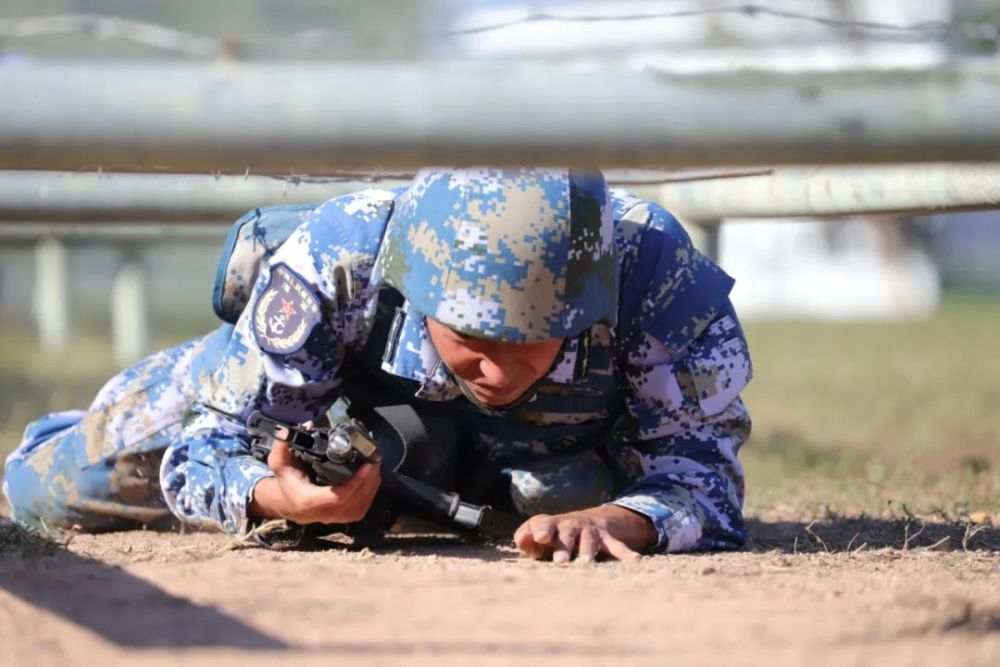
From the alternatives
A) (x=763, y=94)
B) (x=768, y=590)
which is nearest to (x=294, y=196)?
(x=768, y=590)

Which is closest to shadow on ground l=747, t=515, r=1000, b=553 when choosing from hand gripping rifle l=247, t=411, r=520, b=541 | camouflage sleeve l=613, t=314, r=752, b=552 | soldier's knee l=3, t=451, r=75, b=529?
camouflage sleeve l=613, t=314, r=752, b=552

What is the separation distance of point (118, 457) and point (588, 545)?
1549 mm

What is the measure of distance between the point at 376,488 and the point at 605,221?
735 millimetres

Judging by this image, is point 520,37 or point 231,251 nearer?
point 231,251

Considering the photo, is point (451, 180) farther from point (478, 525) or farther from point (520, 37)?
point (520, 37)

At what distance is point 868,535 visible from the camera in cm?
357

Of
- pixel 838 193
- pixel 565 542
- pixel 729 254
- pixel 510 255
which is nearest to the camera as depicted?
pixel 510 255

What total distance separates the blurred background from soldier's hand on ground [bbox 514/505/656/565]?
77cm

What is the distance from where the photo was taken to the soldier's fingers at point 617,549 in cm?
298

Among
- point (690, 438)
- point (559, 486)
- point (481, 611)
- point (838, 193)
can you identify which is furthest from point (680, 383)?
point (838, 193)

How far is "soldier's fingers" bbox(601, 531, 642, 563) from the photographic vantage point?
9.79 feet

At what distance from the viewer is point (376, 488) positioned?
308cm

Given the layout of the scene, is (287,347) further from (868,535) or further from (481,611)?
(868,535)

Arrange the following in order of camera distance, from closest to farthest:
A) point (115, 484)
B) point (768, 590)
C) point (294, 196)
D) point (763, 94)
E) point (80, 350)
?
point (763, 94) < point (768, 590) < point (115, 484) < point (294, 196) < point (80, 350)
